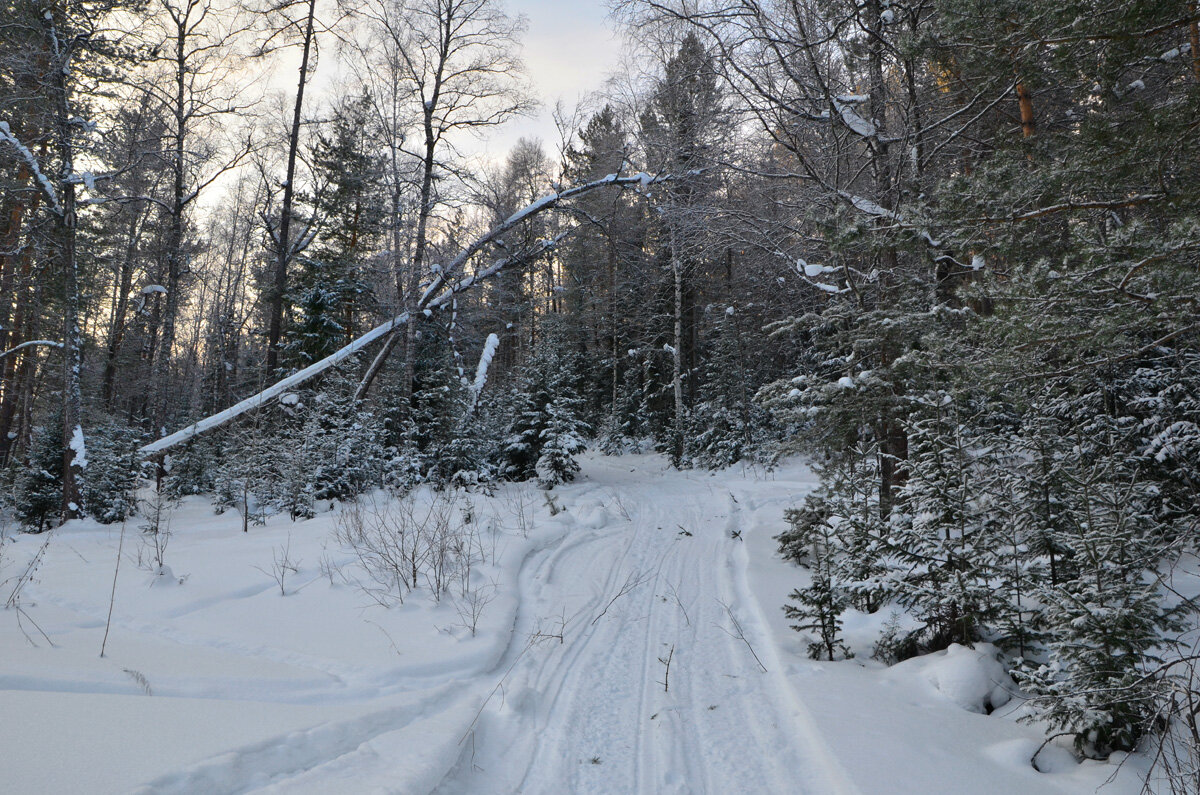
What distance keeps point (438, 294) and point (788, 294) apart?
29.2 ft

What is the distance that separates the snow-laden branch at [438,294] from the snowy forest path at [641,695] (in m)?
8.33

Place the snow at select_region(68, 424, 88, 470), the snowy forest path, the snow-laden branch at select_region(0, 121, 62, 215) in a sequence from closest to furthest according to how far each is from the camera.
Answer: the snowy forest path
the snow-laden branch at select_region(0, 121, 62, 215)
the snow at select_region(68, 424, 88, 470)

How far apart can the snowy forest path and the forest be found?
3.32 ft

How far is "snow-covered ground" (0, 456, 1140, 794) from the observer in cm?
252

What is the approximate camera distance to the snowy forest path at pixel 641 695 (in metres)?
2.87

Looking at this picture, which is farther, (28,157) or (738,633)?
(28,157)

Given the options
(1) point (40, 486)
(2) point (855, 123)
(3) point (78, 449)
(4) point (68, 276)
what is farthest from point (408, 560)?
(1) point (40, 486)

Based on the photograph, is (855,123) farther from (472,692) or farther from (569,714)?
(472,692)

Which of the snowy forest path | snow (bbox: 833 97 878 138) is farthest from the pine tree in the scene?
snow (bbox: 833 97 878 138)

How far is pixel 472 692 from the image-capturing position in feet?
12.0

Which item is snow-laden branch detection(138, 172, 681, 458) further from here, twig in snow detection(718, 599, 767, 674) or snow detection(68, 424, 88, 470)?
twig in snow detection(718, 599, 767, 674)

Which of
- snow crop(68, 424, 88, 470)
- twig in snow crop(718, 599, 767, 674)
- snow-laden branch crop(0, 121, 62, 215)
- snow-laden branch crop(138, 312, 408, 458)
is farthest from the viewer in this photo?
snow-laden branch crop(138, 312, 408, 458)

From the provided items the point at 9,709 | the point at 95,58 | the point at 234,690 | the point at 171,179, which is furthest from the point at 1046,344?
the point at 171,179

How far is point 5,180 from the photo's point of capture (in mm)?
12680
